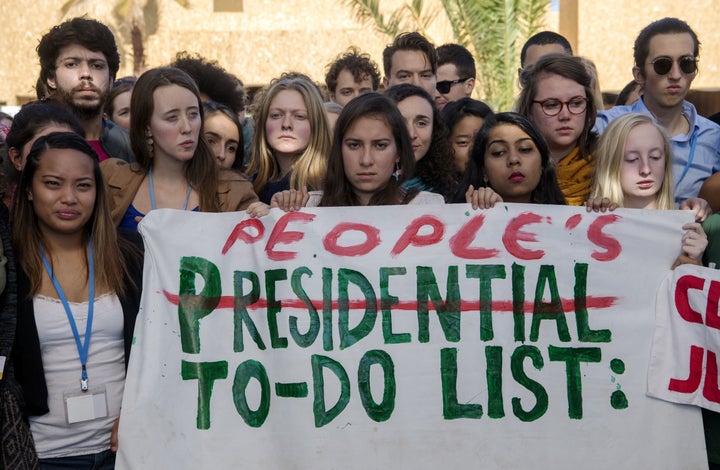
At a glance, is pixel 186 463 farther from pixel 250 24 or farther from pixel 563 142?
pixel 250 24

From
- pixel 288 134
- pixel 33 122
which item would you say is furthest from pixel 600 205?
pixel 33 122

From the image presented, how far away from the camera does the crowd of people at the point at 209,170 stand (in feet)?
10.7

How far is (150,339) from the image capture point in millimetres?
3467

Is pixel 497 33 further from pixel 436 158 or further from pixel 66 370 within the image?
pixel 66 370

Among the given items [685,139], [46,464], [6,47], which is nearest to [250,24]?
[6,47]

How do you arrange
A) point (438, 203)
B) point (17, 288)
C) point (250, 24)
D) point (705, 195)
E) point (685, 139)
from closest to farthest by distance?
point (17, 288)
point (438, 203)
point (705, 195)
point (685, 139)
point (250, 24)

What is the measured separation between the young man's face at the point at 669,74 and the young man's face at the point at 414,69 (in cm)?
141

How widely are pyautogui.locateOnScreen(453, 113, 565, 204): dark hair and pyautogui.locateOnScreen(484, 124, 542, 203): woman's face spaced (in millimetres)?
21

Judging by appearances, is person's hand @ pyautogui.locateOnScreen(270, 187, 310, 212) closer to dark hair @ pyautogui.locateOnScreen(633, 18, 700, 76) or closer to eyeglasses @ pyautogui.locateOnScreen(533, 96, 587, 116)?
eyeglasses @ pyautogui.locateOnScreen(533, 96, 587, 116)

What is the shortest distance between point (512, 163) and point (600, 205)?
1.35 feet

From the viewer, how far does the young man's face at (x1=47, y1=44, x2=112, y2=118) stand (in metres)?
4.88

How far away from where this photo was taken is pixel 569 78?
450cm

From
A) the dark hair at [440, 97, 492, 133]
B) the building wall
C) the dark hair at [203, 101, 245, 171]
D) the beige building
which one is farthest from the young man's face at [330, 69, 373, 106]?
the building wall

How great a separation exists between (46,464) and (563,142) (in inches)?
99.3
